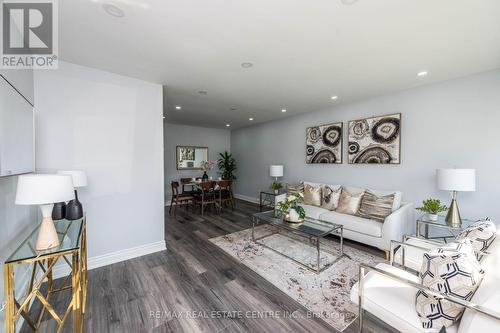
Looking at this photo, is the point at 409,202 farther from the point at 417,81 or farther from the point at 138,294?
the point at 138,294

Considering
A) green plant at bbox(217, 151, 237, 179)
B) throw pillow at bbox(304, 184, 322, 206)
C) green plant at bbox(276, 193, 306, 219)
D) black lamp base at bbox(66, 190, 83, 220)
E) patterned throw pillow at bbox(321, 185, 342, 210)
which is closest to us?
black lamp base at bbox(66, 190, 83, 220)

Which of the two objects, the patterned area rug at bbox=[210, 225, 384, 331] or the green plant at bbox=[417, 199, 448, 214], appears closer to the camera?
the patterned area rug at bbox=[210, 225, 384, 331]

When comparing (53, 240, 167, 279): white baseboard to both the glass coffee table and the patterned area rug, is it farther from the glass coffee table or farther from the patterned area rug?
the glass coffee table

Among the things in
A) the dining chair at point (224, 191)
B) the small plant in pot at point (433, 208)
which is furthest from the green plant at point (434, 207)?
the dining chair at point (224, 191)

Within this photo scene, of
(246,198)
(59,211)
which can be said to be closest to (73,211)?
(59,211)

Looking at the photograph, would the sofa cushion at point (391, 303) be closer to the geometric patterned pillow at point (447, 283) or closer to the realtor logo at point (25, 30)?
the geometric patterned pillow at point (447, 283)

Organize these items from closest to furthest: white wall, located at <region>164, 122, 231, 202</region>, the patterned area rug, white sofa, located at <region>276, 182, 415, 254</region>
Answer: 1. the patterned area rug
2. white sofa, located at <region>276, 182, 415, 254</region>
3. white wall, located at <region>164, 122, 231, 202</region>

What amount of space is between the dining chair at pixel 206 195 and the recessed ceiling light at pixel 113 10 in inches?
147

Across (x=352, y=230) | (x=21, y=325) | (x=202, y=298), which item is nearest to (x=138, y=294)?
(x=202, y=298)

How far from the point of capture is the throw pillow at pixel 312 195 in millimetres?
4066

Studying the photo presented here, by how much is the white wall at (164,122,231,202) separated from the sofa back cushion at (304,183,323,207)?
4.01m

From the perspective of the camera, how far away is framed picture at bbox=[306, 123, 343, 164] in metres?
4.18

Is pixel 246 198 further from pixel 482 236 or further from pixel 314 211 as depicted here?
pixel 482 236

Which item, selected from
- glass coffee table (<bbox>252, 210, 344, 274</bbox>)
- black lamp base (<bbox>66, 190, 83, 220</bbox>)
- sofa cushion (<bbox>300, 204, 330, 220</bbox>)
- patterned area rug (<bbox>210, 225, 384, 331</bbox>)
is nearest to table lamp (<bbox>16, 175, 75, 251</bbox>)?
black lamp base (<bbox>66, 190, 83, 220</bbox>)
